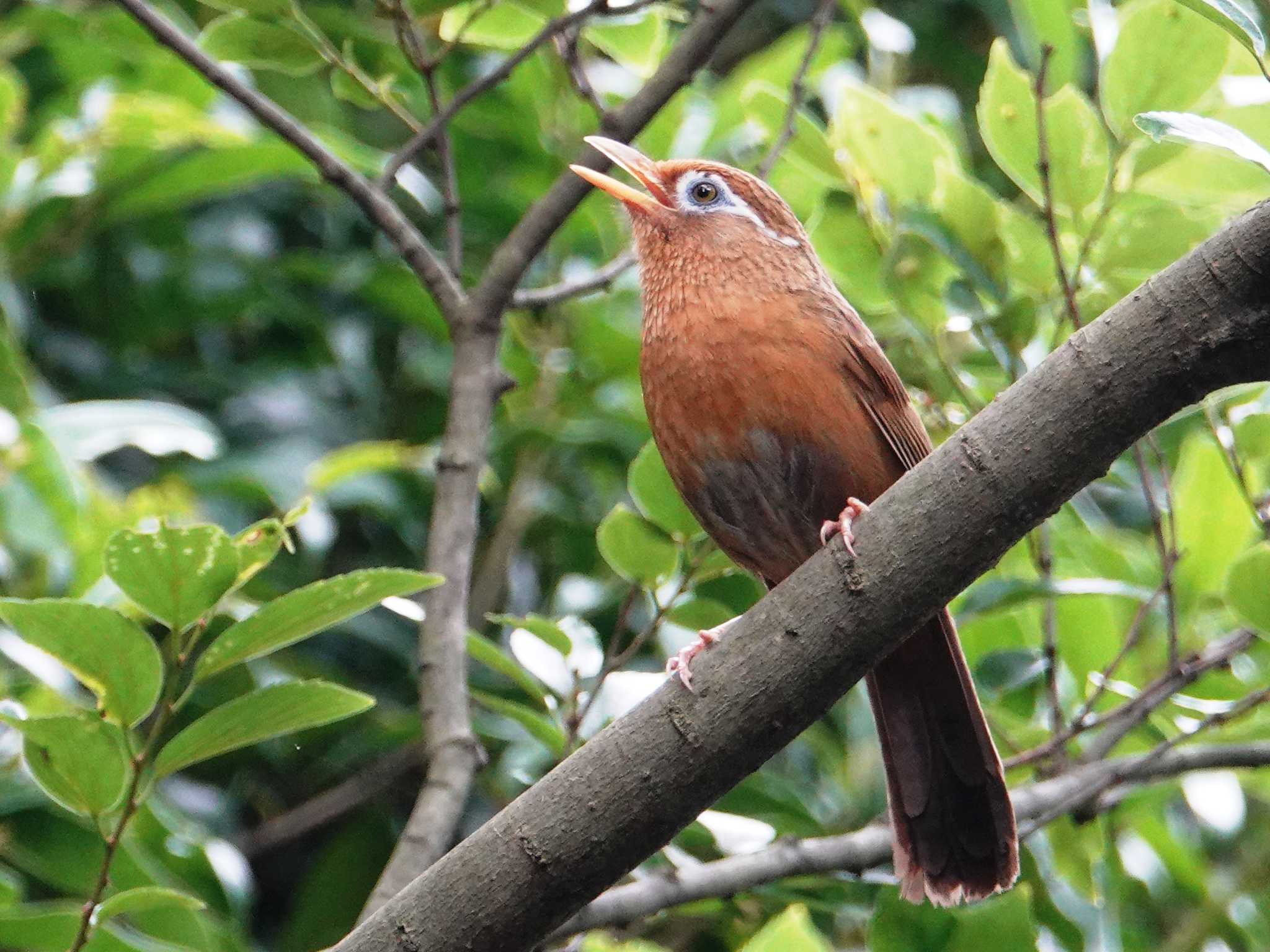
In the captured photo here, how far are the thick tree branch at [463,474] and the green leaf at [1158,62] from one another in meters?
0.69

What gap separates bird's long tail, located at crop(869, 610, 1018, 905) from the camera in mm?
2779

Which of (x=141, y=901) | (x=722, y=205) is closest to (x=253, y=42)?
(x=722, y=205)

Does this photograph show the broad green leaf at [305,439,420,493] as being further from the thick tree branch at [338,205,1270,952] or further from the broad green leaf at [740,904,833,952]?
the broad green leaf at [740,904,833,952]

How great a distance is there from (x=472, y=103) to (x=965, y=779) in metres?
2.42

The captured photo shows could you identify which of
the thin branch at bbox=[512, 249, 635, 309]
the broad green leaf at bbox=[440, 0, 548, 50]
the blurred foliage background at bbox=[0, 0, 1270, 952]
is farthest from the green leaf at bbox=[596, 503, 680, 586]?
the broad green leaf at bbox=[440, 0, 548, 50]

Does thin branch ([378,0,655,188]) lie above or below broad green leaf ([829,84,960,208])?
above

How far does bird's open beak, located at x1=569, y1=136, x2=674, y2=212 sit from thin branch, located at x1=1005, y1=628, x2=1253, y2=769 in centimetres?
136

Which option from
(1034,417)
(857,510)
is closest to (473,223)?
(857,510)

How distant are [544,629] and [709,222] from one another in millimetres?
1156

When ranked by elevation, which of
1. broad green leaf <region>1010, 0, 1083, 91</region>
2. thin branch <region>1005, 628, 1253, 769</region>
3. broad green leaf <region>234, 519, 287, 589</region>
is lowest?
thin branch <region>1005, 628, 1253, 769</region>

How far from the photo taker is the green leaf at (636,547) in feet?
9.39

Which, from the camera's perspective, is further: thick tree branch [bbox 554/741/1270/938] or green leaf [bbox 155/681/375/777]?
thick tree branch [bbox 554/741/1270/938]

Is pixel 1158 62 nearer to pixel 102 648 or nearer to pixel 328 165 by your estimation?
pixel 328 165

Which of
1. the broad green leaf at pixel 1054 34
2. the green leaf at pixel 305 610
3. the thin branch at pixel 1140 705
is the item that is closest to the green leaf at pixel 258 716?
the green leaf at pixel 305 610
